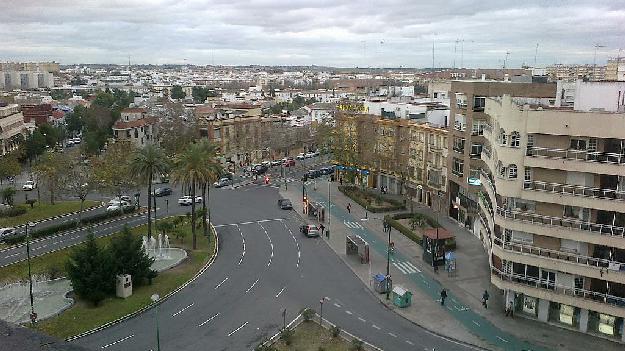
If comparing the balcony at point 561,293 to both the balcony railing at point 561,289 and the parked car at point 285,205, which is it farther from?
the parked car at point 285,205

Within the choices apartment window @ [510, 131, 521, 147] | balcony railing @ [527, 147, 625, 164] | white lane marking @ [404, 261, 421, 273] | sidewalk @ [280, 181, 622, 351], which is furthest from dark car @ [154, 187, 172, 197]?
balcony railing @ [527, 147, 625, 164]

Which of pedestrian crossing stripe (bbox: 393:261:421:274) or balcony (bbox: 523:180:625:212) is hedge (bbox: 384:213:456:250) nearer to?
pedestrian crossing stripe (bbox: 393:261:421:274)

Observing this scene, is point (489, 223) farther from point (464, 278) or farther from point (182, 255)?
point (182, 255)

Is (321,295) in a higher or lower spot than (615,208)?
lower

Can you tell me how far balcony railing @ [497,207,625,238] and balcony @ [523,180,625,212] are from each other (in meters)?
1.18

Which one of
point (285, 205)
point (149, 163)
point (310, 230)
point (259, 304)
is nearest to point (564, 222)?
point (259, 304)

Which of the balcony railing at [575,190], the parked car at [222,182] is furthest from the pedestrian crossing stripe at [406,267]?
the parked car at [222,182]

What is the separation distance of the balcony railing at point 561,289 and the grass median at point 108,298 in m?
26.4

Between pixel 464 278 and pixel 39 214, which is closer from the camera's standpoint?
pixel 464 278

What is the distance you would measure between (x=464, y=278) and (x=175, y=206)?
43.0 meters

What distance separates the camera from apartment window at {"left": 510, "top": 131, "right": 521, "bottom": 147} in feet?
127

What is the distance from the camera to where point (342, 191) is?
281 ft

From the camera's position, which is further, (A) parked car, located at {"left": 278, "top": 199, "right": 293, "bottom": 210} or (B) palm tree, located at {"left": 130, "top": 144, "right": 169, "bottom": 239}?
(A) parked car, located at {"left": 278, "top": 199, "right": 293, "bottom": 210}

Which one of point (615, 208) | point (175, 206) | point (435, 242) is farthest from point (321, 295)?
point (175, 206)
